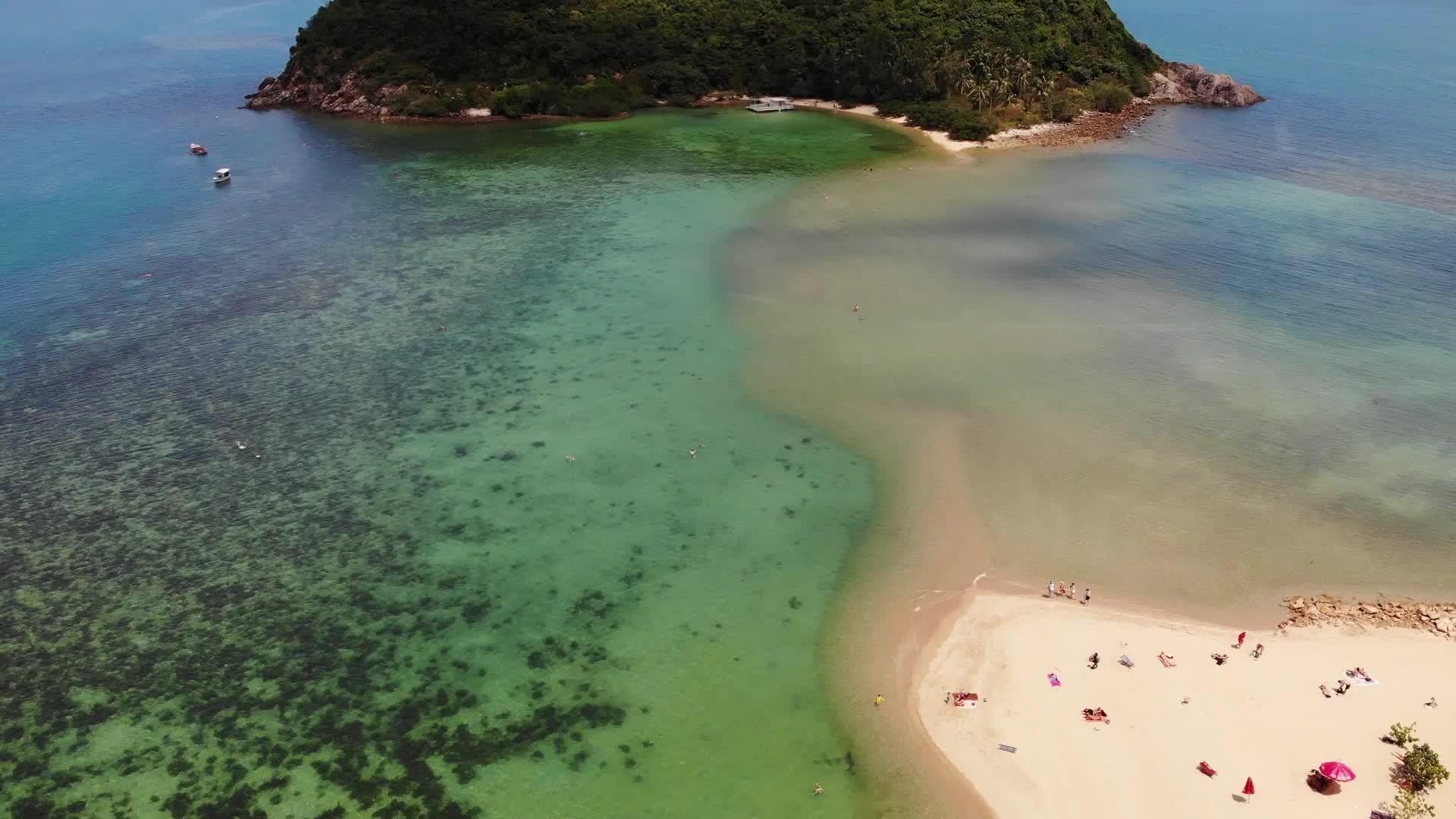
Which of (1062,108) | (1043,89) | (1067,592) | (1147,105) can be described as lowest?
Answer: (1067,592)

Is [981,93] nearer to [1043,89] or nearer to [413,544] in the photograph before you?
[1043,89]

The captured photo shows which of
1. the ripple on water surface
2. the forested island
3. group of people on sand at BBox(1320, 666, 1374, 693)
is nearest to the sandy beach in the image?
the forested island

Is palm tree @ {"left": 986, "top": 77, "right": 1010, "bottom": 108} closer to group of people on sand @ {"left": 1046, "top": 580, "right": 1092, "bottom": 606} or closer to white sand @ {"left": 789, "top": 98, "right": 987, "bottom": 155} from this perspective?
white sand @ {"left": 789, "top": 98, "right": 987, "bottom": 155}

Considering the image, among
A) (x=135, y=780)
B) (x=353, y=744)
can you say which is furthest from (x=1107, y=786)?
(x=135, y=780)

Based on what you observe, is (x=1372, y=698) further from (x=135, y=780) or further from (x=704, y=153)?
(x=704, y=153)

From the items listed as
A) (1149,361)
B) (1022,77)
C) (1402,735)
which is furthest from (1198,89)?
(1402,735)
